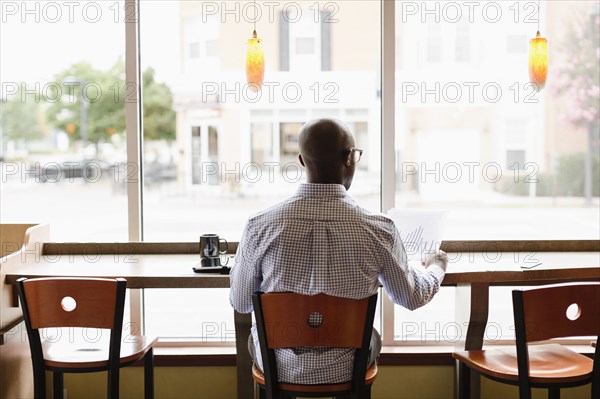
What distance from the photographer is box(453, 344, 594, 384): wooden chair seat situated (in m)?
2.13

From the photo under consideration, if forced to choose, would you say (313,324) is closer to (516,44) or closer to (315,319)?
(315,319)

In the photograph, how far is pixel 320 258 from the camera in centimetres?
195

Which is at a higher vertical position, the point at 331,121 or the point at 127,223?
the point at 331,121

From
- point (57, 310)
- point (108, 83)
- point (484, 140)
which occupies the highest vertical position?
point (108, 83)

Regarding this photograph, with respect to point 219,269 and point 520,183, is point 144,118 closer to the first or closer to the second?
point 219,269

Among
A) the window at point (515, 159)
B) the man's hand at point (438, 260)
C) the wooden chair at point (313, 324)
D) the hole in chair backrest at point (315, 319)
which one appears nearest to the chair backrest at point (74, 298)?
the wooden chair at point (313, 324)

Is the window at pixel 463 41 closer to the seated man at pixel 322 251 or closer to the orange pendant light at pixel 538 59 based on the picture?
the orange pendant light at pixel 538 59

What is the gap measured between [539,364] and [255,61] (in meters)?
1.61

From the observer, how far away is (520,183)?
3.27 m

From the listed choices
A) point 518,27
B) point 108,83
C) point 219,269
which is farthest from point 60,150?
point 518,27

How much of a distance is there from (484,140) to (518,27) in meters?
0.53

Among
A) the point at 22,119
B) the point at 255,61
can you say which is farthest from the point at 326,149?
the point at 22,119

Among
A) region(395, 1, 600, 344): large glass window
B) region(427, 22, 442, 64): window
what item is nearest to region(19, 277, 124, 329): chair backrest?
region(395, 1, 600, 344): large glass window

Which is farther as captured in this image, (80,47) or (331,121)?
(80,47)
